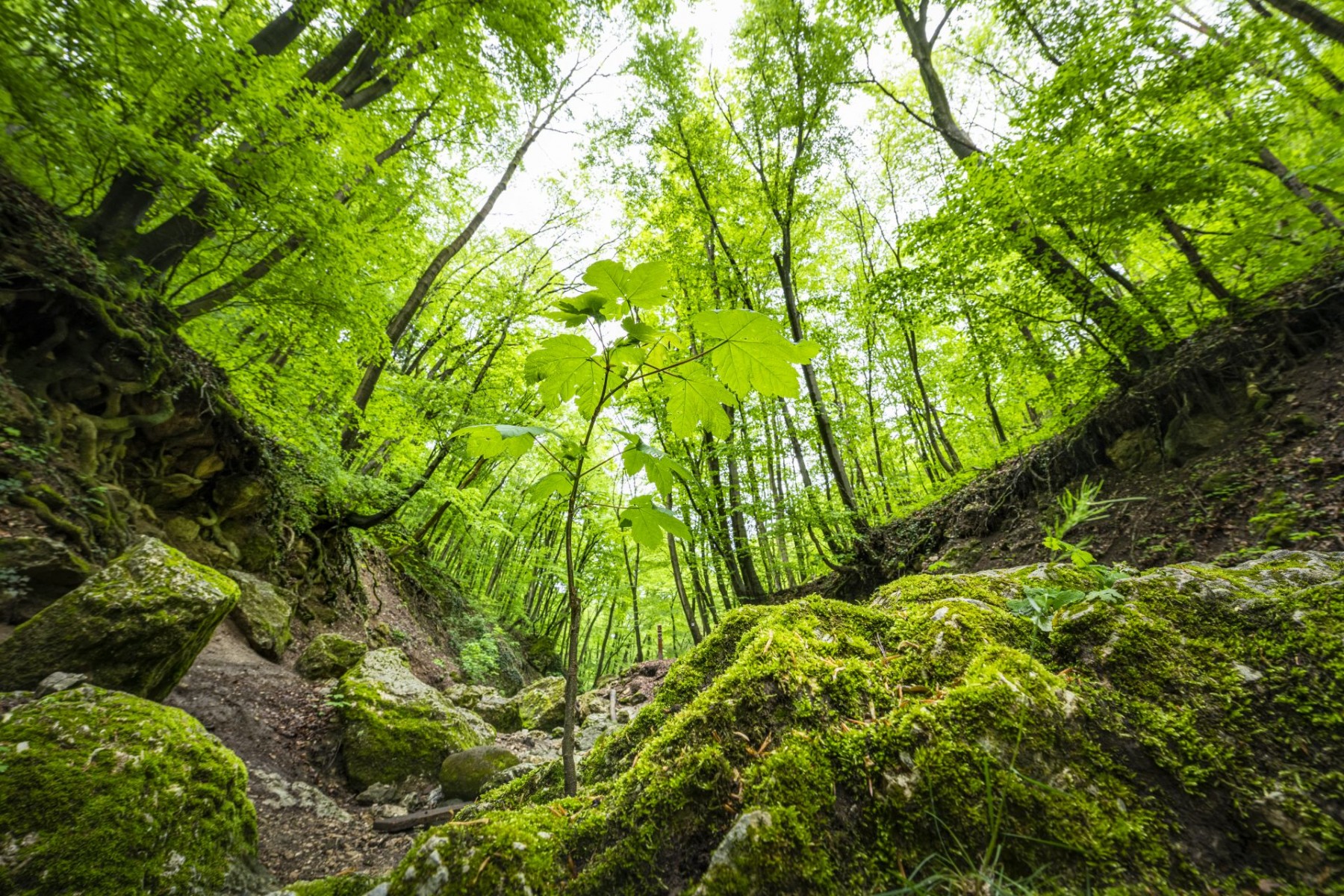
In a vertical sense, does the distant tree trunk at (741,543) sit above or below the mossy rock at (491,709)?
above

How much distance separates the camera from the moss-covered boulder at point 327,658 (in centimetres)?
552

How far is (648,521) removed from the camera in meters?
1.43

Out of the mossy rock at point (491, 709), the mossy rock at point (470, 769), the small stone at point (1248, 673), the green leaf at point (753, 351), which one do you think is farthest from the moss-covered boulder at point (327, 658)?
the small stone at point (1248, 673)

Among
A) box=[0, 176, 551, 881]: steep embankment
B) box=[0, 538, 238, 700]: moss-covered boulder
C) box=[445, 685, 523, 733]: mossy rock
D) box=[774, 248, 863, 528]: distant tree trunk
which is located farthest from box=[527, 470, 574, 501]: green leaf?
box=[445, 685, 523, 733]: mossy rock

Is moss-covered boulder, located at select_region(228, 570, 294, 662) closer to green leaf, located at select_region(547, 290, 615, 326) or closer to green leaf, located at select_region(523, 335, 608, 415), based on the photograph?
green leaf, located at select_region(523, 335, 608, 415)

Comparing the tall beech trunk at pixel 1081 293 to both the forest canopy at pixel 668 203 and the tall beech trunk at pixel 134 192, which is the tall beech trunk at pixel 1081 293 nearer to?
the forest canopy at pixel 668 203

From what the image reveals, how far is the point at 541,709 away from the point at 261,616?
4366 millimetres

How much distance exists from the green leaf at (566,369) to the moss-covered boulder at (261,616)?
243 inches

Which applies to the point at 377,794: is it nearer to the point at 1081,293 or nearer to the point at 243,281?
the point at 243,281

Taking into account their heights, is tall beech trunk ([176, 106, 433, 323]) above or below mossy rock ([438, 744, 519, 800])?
above

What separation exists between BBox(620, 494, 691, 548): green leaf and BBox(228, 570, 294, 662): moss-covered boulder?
6182 mm

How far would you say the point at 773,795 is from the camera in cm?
97

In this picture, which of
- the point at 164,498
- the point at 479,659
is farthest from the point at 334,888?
the point at 479,659

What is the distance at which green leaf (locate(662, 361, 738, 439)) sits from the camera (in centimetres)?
130
